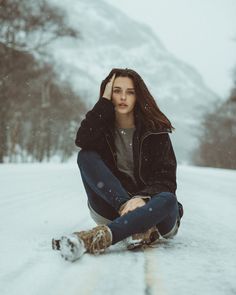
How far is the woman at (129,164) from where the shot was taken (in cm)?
286

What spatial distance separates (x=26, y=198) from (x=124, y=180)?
3.28m

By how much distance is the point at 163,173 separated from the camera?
319cm

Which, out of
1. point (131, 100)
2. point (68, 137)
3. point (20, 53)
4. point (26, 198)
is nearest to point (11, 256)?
point (131, 100)

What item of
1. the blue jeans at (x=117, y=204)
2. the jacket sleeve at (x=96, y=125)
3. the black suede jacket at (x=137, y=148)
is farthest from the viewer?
the jacket sleeve at (x=96, y=125)

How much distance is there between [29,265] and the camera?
2455mm

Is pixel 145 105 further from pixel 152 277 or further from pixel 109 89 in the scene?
pixel 152 277

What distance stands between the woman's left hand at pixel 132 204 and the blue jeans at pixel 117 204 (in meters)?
0.05

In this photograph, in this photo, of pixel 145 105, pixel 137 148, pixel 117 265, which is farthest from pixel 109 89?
pixel 117 265

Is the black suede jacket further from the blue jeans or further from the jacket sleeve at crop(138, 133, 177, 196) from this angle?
the blue jeans

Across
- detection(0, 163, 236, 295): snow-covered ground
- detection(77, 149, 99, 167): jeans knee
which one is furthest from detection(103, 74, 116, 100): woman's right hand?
detection(0, 163, 236, 295): snow-covered ground

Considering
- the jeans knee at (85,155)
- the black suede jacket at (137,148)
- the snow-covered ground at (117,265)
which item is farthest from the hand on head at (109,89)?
the snow-covered ground at (117,265)

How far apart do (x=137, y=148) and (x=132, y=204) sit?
1.89 feet

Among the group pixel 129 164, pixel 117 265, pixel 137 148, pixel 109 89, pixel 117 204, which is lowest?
pixel 117 265

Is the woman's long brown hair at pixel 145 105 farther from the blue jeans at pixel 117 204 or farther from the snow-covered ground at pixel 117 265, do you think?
the snow-covered ground at pixel 117 265
